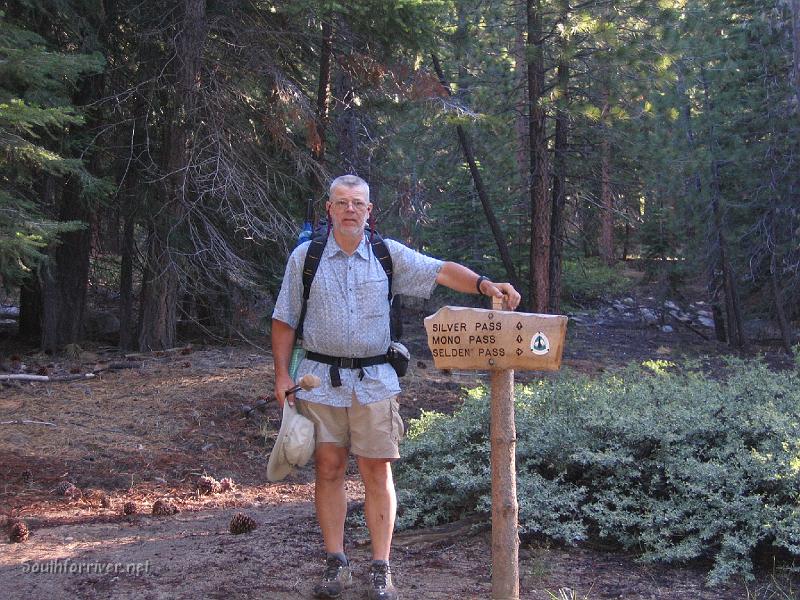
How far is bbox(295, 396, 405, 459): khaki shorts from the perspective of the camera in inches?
159

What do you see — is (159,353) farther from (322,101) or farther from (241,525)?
(241,525)

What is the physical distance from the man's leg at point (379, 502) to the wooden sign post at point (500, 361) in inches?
24.3

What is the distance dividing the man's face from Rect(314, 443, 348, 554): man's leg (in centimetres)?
104

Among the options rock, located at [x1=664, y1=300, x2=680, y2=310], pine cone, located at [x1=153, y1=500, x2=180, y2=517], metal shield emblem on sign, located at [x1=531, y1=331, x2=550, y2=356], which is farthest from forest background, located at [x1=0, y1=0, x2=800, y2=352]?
rock, located at [x1=664, y1=300, x2=680, y2=310]

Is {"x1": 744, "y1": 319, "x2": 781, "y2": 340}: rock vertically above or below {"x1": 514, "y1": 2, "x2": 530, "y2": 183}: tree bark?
below

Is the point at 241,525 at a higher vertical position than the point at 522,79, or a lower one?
lower

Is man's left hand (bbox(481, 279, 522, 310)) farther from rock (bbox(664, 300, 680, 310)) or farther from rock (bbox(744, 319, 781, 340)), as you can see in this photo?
rock (bbox(664, 300, 680, 310))

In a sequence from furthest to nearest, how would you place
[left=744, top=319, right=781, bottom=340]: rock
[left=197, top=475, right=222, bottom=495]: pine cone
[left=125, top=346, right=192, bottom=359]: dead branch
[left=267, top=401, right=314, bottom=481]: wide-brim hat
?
[left=744, top=319, right=781, bottom=340]: rock < [left=125, top=346, right=192, bottom=359]: dead branch < [left=197, top=475, right=222, bottom=495]: pine cone < [left=267, top=401, right=314, bottom=481]: wide-brim hat

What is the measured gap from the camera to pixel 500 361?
3.61 metres

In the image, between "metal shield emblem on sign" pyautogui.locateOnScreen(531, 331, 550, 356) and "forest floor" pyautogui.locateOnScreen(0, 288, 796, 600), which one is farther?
"forest floor" pyautogui.locateOnScreen(0, 288, 796, 600)

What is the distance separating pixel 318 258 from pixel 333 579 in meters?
1.53

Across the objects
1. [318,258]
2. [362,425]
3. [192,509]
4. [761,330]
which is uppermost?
[318,258]

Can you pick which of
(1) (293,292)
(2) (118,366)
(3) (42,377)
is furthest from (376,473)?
(2) (118,366)

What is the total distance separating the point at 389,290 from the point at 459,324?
1.98 ft
